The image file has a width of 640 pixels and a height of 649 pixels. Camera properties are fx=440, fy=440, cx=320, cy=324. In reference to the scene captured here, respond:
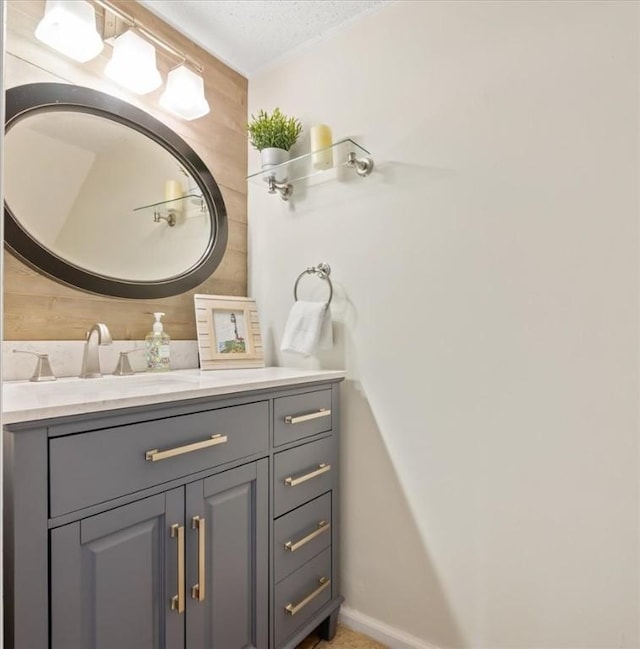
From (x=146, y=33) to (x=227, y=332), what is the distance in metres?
1.08

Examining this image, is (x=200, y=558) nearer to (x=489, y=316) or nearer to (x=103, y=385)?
(x=103, y=385)

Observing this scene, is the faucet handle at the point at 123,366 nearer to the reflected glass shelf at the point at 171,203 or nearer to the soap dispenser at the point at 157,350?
the soap dispenser at the point at 157,350

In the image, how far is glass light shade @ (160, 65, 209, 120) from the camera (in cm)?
162

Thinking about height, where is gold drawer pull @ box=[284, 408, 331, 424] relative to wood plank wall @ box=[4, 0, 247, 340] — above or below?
below

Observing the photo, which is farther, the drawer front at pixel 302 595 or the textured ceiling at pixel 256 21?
the textured ceiling at pixel 256 21

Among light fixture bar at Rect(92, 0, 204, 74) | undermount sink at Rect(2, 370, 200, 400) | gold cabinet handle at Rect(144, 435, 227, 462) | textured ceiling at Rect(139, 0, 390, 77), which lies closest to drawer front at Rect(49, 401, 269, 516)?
gold cabinet handle at Rect(144, 435, 227, 462)

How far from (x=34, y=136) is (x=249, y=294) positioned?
948 millimetres

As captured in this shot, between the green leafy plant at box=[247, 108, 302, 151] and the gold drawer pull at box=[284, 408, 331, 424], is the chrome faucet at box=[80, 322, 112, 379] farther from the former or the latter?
the green leafy plant at box=[247, 108, 302, 151]

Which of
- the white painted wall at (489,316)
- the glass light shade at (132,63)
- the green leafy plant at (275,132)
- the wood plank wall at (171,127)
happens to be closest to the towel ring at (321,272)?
the white painted wall at (489,316)

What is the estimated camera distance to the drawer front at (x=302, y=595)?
1309 mm

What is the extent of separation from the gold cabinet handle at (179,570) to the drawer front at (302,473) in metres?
0.33

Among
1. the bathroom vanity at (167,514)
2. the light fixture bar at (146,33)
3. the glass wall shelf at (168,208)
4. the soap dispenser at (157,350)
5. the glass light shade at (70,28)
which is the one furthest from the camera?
the glass wall shelf at (168,208)

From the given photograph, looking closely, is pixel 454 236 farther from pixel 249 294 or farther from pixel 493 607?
pixel 493 607

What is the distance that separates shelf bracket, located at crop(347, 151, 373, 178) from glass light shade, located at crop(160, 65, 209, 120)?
601mm
